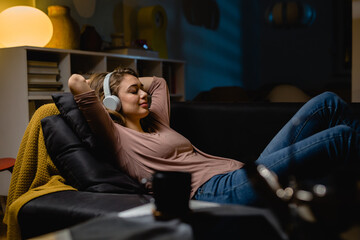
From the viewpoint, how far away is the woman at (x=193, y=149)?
1.33 meters

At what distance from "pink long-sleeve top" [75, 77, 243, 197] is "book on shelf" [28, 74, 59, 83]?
112 cm

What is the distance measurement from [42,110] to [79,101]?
0.32 meters

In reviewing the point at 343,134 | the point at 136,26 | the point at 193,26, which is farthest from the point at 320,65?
the point at 343,134

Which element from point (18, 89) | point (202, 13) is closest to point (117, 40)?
point (18, 89)

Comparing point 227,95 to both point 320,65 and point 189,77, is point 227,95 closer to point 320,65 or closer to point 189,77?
point 189,77

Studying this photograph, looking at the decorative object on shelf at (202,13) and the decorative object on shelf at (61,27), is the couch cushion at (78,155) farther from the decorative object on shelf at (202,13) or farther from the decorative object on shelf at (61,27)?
the decorative object on shelf at (202,13)

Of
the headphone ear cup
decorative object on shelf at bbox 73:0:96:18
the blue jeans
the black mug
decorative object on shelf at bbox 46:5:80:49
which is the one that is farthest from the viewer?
decorative object on shelf at bbox 73:0:96:18

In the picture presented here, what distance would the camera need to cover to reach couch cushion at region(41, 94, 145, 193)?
150 centimetres

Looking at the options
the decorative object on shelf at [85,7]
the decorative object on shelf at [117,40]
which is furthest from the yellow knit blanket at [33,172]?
the decorative object on shelf at [85,7]

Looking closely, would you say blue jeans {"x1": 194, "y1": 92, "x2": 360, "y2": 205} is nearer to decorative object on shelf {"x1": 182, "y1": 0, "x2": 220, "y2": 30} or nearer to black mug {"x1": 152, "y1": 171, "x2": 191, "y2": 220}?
black mug {"x1": 152, "y1": 171, "x2": 191, "y2": 220}

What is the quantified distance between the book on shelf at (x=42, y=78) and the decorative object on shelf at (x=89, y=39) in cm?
42

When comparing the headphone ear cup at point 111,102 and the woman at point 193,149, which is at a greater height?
the headphone ear cup at point 111,102

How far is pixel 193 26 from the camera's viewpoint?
183 inches

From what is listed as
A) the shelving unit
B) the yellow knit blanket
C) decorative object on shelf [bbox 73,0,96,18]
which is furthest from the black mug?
decorative object on shelf [bbox 73,0,96,18]
